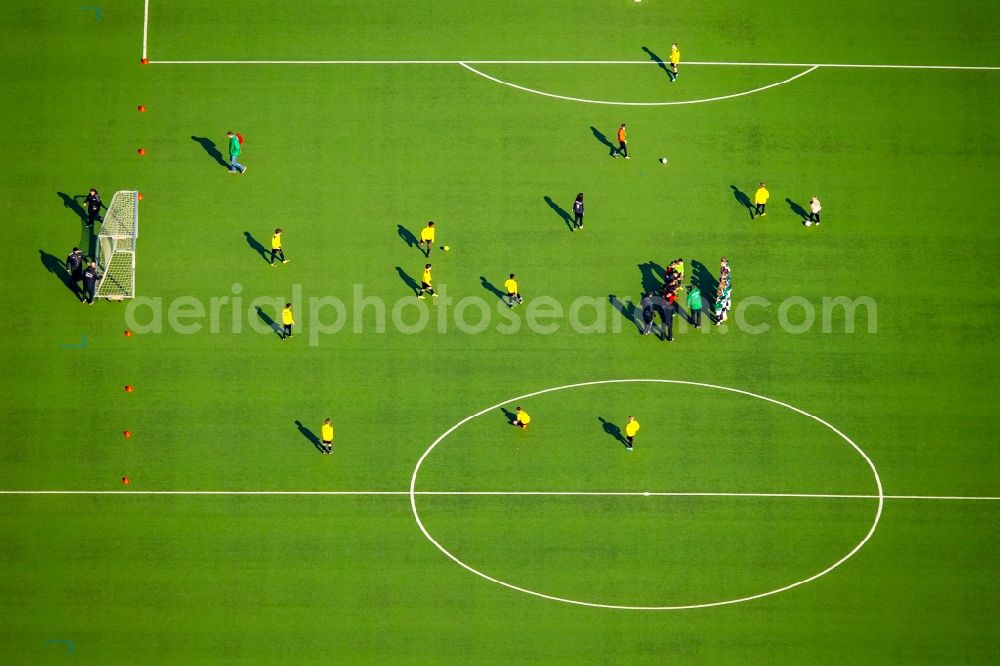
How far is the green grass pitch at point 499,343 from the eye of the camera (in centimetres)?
3803

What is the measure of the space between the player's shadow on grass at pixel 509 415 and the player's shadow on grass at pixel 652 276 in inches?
246

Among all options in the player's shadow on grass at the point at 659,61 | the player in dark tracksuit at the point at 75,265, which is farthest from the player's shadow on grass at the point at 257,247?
the player's shadow on grass at the point at 659,61

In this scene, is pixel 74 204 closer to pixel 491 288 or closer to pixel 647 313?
pixel 491 288

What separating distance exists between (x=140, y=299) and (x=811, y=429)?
22.9 m

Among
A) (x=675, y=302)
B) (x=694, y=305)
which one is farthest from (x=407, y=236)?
(x=694, y=305)

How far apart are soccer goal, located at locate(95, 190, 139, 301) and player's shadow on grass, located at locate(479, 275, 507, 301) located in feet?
39.1

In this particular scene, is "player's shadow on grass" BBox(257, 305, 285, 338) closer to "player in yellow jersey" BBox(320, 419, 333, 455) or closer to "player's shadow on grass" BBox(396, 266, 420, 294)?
"player in yellow jersey" BBox(320, 419, 333, 455)

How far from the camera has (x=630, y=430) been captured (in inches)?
1510

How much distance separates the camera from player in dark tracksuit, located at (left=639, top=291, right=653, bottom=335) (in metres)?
40.1

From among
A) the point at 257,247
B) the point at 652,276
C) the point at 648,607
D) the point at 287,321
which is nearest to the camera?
the point at 648,607

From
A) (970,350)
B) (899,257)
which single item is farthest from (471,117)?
(970,350)

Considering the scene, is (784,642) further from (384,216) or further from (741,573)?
(384,216)

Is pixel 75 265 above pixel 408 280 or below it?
above

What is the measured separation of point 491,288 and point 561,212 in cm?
367
